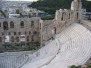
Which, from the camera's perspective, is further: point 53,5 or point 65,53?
point 53,5

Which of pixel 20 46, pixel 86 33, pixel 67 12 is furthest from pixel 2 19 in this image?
pixel 86 33

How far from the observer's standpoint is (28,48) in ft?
104

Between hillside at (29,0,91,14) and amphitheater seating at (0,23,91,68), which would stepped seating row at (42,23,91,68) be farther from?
hillside at (29,0,91,14)

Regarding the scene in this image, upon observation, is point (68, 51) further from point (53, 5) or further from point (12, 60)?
point (53, 5)

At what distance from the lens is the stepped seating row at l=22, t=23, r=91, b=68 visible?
68.0 feet

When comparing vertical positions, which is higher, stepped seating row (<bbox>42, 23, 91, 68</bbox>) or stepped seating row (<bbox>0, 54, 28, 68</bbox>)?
stepped seating row (<bbox>42, 23, 91, 68</bbox>)

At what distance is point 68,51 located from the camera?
2366 cm

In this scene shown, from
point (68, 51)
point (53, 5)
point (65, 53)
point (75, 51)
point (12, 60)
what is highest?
point (53, 5)

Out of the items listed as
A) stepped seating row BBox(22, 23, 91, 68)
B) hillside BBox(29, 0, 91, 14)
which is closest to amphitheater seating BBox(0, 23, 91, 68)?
stepped seating row BBox(22, 23, 91, 68)

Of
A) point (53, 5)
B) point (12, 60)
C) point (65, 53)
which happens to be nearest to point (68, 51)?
point (65, 53)

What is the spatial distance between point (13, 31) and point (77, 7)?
933 cm

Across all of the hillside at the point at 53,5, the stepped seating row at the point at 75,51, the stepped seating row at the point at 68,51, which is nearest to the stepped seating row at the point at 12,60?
the stepped seating row at the point at 68,51

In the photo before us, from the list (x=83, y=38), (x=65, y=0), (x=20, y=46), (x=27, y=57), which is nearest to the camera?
(x=83, y=38)

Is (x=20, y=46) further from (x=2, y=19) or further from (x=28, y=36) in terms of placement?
(x=2, y=19)
